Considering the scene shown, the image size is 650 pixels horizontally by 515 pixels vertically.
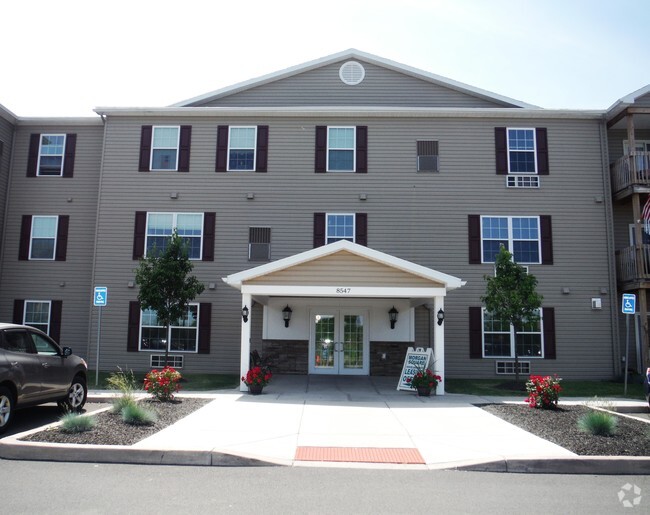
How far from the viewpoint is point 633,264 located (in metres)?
17.2

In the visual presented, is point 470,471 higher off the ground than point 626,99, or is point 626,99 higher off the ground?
point 626,99

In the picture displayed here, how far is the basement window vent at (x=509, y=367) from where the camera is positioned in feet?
56.9

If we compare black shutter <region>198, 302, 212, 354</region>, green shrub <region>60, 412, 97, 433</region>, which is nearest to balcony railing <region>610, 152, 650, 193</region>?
black shutter <region>198, 302, 212, 354</region>

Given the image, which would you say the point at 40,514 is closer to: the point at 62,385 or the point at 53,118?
the point at 62,385

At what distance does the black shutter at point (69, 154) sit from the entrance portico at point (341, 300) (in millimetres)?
8318

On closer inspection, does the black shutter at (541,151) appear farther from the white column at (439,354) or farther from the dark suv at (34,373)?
the dark suv at (34,373)

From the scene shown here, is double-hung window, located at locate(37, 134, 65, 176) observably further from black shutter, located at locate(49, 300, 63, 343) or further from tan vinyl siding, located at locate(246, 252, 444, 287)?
tan vinyl siding, located at locate(246, 252, 444, 287)

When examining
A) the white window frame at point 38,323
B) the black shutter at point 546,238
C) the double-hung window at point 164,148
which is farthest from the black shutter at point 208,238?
the black shutter at point 546,238

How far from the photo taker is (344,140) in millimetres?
18609

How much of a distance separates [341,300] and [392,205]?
348 centimetres

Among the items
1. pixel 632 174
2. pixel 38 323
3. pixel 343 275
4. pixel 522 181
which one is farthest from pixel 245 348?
pixel 632 174

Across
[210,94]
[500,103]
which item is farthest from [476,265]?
[210,94]

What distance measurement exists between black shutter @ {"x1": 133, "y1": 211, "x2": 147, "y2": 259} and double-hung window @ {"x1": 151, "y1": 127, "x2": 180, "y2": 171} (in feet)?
5.34

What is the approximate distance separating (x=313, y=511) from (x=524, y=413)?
670cm
